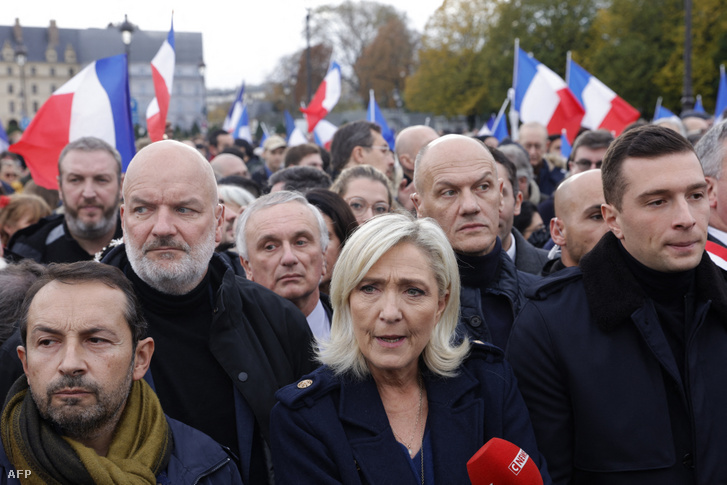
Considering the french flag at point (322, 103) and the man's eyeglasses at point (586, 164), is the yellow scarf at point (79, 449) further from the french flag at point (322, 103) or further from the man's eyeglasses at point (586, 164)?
the french flag at point (322, 103)

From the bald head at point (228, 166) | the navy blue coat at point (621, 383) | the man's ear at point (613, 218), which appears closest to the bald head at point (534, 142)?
the bald head at point (228, 166)

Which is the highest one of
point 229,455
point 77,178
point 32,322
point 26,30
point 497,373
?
point 26,30

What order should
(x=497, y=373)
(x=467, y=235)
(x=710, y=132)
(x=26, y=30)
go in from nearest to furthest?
(x=497, y=373), (x=467, y=235), (x=710, y=132), (x=26, y=30)

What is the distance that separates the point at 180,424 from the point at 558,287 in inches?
57.7

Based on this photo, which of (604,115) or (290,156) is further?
(604,115)

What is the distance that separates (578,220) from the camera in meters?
4.15

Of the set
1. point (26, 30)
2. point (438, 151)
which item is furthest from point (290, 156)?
point (26, 30)

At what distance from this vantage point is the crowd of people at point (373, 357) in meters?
2.54

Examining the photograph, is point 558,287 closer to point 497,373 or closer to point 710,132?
point 497,373

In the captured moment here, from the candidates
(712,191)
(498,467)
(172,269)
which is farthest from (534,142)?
(498,467)

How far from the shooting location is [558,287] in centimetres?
289

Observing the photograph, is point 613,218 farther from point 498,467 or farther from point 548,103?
point 548,103

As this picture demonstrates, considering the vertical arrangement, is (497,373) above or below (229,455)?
above

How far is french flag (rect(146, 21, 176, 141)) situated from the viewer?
6.28 m
